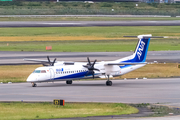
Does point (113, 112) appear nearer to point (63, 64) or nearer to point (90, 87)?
point (90, 87)

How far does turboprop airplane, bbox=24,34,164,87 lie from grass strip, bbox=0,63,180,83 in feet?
22.0

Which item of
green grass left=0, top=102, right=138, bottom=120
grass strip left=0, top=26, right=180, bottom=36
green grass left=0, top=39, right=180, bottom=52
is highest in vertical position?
grass strip left=0, top=26, right=180, bottom=36

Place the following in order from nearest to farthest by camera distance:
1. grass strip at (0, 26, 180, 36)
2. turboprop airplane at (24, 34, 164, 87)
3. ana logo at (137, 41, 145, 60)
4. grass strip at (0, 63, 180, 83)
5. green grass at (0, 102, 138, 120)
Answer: green grass at (0, 102, 138, 120)
turboprop airplane at (24, 34, 164, 87)
ana logo at (137, 41, 145, 60)
grass strip at (0, 63, 180, 83)
grass strip at (0, 26, 180, 36)

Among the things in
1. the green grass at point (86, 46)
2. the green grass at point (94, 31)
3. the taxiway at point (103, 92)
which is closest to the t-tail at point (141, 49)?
the taxiway at point (103, 92)

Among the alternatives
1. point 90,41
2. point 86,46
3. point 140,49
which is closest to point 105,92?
point 140,49

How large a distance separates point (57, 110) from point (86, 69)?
606 inches

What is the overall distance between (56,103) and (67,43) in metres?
59.0

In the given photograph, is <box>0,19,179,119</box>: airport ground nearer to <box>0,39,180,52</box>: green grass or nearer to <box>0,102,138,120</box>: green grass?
<box>0,102,138,120</box>: green grass

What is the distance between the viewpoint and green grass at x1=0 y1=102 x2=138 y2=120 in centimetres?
2581

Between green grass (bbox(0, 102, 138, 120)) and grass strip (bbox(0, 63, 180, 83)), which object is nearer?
green grass (bbox(0, 102, 138, 120))

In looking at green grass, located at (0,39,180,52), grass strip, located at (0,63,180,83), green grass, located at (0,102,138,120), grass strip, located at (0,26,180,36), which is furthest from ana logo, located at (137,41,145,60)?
grass strip, located at (0,26,180,36)

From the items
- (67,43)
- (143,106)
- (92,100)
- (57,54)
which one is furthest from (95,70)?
(67,43)

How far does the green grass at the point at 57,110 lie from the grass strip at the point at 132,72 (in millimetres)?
17774

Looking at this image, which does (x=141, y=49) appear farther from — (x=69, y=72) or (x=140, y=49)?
(x=69, y=72)
